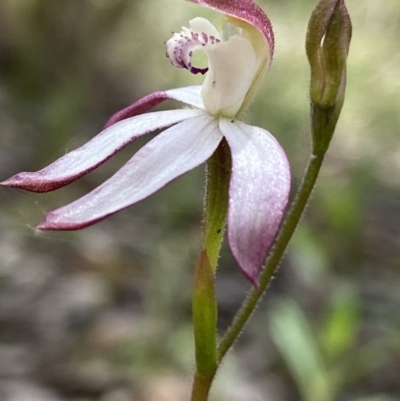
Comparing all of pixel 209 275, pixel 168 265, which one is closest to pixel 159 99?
pixel 209 275

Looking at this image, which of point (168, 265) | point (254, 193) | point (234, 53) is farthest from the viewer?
point (168, 265)

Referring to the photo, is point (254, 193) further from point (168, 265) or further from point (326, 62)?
point (168, 265)

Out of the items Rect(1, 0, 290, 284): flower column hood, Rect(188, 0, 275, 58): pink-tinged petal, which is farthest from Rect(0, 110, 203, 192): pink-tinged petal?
Rect(188, 0, 275, 58): pink-tinged petal

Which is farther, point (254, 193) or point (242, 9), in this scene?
point (242, 9)

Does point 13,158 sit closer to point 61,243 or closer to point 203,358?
point 61,243

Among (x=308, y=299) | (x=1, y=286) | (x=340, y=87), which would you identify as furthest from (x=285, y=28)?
(x=340, y=87)

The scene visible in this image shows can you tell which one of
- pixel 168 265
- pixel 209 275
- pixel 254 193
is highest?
pixel 254 193

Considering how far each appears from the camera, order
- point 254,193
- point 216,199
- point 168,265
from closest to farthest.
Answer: point 254,193
point 216,199
point 168,265
